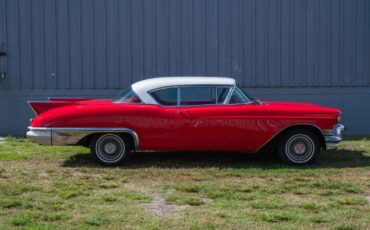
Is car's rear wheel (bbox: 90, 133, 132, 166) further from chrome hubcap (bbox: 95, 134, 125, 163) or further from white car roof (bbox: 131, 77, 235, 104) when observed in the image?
white car roof (bbox: 131, 77, 235, 104)

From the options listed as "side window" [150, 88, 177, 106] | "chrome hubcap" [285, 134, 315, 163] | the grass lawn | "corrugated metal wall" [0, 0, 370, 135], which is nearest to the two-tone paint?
"side window" [150, 88, 177, 106]

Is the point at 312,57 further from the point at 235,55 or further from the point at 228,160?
the point at 228,160

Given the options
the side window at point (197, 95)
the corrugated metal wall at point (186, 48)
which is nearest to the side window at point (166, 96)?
the side window at point (197, 95)

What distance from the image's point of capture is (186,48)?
12.4 m

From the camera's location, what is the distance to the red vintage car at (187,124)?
8.29 metres

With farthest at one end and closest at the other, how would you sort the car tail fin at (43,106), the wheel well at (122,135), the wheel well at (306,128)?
1. the car tail fin at (43,106)
2. the wheel well at (306,128)
3. the wheel well at (122,135)

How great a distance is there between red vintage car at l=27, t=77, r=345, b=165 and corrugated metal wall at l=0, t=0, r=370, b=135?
3.80m

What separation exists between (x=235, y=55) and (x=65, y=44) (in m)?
3.71

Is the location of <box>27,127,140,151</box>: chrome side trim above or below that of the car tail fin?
below

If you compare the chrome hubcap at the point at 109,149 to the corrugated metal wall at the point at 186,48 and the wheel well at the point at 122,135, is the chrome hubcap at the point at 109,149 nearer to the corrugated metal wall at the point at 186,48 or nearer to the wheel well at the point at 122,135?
the wheel well at the point at 122,135

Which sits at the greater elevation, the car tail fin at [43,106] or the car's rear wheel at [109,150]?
the car tail fin at [43,106]

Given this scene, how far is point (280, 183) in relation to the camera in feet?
23.6

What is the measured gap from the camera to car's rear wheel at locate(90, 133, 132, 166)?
8420 mm

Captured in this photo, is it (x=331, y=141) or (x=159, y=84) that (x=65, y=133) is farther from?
(x=331, y=141)
